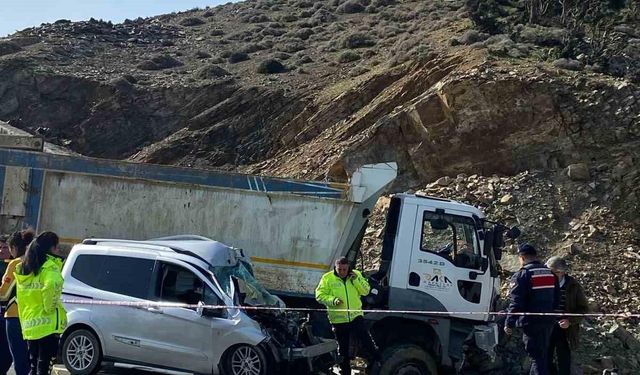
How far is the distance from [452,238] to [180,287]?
3.44m

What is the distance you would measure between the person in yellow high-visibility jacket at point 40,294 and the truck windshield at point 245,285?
2428mm

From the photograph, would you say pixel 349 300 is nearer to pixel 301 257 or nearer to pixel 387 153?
pixel 301 257

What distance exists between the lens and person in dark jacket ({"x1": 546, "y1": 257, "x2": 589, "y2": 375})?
9.25 m

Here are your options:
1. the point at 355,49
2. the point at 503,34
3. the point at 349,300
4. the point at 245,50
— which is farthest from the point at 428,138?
the point at 245,50

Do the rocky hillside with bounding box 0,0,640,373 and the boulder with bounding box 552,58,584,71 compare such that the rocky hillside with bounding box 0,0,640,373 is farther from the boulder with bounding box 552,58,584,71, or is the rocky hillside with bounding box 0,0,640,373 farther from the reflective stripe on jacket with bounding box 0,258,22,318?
the reflective stripe on jacket with bounding box 0,258,22,318

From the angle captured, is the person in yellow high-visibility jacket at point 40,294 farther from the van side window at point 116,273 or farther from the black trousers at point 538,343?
the black trousers at point 538,343

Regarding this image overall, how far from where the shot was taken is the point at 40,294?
730cm

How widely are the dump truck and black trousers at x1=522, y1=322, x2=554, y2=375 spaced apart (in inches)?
50.4

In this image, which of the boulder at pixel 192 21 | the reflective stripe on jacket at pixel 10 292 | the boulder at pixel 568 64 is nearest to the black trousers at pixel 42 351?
the reflective stripe on jacket at pixel 10 292

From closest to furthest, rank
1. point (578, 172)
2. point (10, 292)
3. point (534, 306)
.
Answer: point (10, 292) < point (534, 306) < point (578, 172)

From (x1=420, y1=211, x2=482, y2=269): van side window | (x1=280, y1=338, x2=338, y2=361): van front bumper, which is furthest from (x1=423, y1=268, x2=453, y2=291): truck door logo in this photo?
(x1=280, y1=338, x2=338, y2=361): van front bumper

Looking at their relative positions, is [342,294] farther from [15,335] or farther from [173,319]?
[15,335]

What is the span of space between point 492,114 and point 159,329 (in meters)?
11.6

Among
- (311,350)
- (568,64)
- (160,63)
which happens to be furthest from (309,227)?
(160,63)
